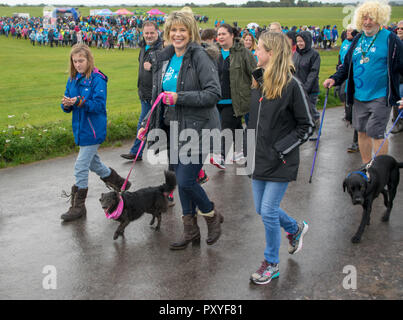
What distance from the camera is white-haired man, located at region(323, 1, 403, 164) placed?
558cm

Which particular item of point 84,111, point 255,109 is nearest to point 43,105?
point 84,111

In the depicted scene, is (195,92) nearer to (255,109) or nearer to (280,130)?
(255,109)

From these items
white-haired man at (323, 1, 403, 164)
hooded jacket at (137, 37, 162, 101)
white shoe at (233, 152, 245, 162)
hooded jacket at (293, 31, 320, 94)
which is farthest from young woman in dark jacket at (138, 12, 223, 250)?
hooded jacket at (293, 31, 320, 94)

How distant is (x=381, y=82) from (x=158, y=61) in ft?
9.90

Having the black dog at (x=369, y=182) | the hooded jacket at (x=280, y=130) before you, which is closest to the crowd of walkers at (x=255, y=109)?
the hooded jacket at (x=280, y=130)

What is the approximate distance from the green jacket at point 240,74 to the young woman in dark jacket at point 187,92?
2.88 m

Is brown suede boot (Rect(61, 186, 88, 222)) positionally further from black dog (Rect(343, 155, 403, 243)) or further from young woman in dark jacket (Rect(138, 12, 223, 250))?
black dog (Rect(343, 155, 403, 243))

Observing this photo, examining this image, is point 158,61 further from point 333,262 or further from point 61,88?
point 61,88

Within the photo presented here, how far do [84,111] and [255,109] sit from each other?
2566 mm

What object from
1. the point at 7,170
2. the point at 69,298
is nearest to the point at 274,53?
the point at 69,298

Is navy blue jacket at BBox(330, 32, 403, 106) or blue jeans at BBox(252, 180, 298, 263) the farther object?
navy blue jacket at BBox(330, 32, 403, 106)

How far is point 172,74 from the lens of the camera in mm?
4488

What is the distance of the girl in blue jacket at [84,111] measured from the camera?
18.1 feet

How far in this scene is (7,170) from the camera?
7590 mm
